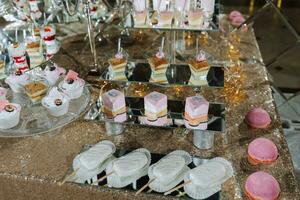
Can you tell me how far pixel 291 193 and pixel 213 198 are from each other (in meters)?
0.26

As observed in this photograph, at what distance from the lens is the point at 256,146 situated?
1321 millimetres

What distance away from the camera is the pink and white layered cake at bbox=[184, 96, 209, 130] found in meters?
1.34

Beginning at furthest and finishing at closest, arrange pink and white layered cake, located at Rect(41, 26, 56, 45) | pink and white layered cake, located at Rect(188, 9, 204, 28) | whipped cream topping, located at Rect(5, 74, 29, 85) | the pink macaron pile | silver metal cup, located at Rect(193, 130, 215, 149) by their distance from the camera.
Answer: the pink macaron pile < pink and white layered cake, located at Rect(41, 26, 56, 45) < pink and white layered cake, located at Rect(188, 9, 204, 28) < whipped cream topping, located at Rect(5, 74, 29, 85) < silver metal cup, located at Rect(193, 130, 215, 149)

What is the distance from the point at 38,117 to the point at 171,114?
0.54 metres

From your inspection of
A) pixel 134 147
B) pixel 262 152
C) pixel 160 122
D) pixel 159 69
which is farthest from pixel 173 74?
pixel 262 152

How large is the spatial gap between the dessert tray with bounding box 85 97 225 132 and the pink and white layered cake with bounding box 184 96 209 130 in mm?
29

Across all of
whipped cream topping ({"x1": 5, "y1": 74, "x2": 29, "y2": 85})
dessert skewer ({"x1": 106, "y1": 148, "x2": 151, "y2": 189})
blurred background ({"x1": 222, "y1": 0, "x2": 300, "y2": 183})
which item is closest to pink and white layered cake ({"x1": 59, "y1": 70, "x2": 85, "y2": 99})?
whipped cream topping ({"x1": 5, "y1": 74, "x2": 29, "y2": 85})

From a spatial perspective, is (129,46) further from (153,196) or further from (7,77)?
(153,196)

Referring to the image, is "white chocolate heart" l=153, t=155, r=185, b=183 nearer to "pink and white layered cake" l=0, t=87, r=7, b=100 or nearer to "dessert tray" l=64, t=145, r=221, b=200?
"dessert tray" l=64, t=145, r=221, b=200

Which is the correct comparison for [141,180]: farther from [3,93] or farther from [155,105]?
[3,93]

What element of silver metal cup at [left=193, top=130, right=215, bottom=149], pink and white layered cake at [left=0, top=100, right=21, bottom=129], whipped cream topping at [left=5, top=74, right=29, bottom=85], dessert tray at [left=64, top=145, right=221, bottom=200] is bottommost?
dessert tray at [left=64, top=145, right=221, bottom=200]

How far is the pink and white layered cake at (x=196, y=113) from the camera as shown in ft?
4.41

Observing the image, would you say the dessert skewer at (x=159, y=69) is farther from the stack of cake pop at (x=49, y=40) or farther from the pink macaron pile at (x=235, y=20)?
the pink macaron pile at (x=235, y=20)

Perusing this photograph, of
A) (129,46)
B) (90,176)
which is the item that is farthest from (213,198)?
(129,46)
